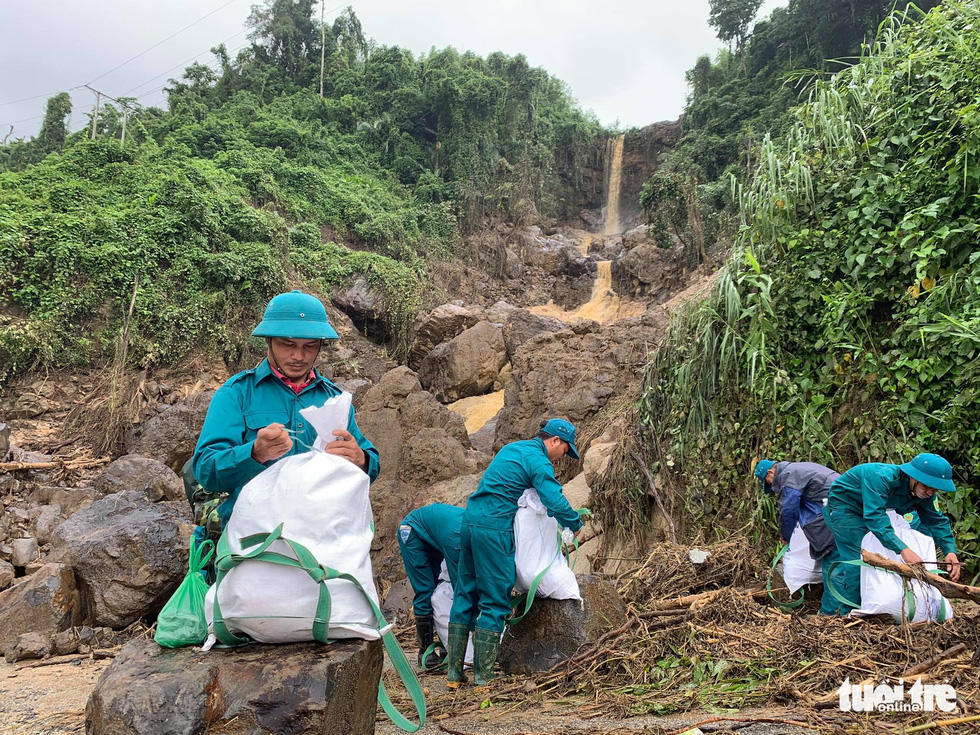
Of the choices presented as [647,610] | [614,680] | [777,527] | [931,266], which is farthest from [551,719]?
[931,266]

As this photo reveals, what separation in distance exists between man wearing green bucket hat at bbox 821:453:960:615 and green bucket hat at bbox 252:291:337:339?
10.4ft

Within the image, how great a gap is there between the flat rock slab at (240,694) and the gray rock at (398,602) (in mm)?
3333

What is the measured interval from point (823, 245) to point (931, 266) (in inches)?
32.1

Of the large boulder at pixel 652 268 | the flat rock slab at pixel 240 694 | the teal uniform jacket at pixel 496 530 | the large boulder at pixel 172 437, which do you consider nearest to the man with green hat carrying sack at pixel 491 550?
the teal uniform jacket at pixel 496 530

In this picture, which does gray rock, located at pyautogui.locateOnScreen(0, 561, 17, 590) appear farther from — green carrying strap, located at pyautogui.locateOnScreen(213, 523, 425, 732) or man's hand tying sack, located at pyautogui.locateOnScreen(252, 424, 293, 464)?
man's hand tying sack, located at pyautogui.locateOnScreen(252, 424, 293, 464)

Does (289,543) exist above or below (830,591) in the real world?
above

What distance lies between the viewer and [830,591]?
163 inches

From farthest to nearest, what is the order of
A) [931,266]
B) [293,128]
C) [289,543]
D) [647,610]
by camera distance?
1. [293,128]
2. [931,266]
3. [647,610]
4. [289,543]

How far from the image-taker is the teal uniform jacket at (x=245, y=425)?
7.10 ft

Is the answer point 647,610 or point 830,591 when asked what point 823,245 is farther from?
point 647,610

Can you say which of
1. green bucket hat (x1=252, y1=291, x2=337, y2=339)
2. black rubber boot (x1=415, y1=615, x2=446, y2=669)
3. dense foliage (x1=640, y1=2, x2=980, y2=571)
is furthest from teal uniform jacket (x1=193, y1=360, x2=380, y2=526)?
dense foliage (x1=640, y1=2, x2=980, y2=571)

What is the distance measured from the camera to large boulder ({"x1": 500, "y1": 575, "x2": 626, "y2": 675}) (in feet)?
12.8

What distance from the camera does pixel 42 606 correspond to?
4957 millimetres

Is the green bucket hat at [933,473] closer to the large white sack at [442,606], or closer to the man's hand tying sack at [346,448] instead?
the large white sack at [442,606]
